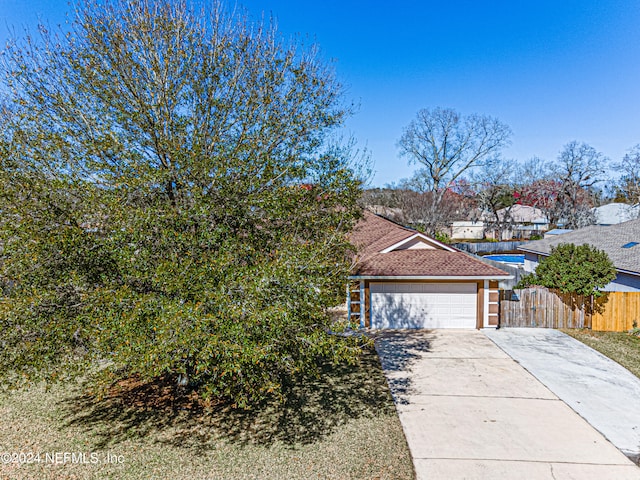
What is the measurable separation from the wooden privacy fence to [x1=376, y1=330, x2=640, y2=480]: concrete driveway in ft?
11.3

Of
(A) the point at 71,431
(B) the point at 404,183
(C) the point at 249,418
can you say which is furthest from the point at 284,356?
(B) the point at 404,183

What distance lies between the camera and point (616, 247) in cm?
1984

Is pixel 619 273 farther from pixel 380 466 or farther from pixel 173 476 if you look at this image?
pixel 173 476

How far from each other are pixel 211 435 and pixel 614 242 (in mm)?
21008

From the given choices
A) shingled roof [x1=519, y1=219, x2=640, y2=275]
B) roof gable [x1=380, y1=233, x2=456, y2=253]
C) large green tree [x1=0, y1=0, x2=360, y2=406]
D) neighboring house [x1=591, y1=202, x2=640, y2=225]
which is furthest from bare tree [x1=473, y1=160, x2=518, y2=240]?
large green tree [x1=0, y1=0, x2=360, y2=406]

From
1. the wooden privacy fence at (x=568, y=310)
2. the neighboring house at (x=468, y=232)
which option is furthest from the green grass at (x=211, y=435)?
the neighboring house at (x=468, y=232)

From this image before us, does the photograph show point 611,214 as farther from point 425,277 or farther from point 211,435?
point 211,435

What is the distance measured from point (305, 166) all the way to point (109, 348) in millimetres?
4887

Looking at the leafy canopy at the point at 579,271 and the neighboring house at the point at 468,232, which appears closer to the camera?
the leafy canopy at the point at 579,271

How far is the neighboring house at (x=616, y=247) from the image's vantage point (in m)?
16.7

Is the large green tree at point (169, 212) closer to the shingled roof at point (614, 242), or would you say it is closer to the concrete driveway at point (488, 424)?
the concrete driveway at point (488, 424)

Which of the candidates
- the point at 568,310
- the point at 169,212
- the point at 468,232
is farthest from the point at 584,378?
the point at 468,232

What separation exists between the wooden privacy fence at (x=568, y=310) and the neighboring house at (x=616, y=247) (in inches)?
69.4

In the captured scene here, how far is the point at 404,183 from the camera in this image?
172 feet
